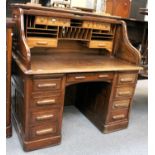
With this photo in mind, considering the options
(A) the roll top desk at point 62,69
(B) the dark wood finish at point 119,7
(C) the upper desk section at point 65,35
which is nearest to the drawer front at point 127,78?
(A) the roll top desk at point 62,69

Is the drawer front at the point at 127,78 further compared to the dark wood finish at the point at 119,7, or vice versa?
the dark wood finish at the point at 119,7

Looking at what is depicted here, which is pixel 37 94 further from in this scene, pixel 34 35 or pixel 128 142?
pixel 128 142

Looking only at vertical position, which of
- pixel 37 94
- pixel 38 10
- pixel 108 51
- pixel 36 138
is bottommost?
pixel 36 138

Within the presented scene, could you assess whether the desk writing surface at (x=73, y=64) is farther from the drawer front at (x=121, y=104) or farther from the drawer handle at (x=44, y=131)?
the drawer handle at (x=44, y=131)

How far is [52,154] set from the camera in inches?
74.9

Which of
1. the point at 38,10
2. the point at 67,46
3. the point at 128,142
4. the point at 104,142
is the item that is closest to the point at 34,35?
the point at 38,10

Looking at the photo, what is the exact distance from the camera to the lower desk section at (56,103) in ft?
5.79

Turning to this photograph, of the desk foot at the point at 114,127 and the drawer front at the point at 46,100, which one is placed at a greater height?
the drawer front at the point at 46,100

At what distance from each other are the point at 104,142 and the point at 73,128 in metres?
0.39

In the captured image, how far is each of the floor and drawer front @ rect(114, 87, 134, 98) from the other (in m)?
0.45

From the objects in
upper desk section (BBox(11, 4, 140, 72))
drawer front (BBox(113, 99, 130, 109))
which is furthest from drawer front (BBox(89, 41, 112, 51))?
drawer front (BBox(113, 99, 130, 109))

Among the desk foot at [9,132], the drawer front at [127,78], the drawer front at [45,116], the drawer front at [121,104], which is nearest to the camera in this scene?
the drawer front at [45,116]

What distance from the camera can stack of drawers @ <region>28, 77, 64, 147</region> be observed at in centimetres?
175

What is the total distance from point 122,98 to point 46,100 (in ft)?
2.98
